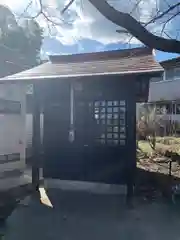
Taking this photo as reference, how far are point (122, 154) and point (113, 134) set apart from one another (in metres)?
0.59

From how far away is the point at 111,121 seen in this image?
9812 mm

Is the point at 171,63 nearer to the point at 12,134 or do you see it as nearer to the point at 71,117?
the point at 71,117

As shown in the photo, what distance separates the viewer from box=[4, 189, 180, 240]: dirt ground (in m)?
6.45

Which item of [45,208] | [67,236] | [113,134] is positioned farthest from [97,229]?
[113,134]

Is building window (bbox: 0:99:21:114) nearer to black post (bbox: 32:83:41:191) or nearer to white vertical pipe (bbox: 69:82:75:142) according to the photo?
black post (bbox: 32:83:41:191)

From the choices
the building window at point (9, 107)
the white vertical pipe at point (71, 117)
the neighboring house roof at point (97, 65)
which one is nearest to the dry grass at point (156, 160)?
the white vertical pipe at point (71, 117)

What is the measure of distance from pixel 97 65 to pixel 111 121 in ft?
5.52

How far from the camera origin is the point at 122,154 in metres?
9.61

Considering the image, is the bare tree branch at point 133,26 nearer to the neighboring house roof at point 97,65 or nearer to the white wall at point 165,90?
the neighboring house roof at point 97,65

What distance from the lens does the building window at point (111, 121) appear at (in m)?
9.62

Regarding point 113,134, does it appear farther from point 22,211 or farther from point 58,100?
point 22,211

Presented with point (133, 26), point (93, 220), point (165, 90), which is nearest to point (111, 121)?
point (93, 220)

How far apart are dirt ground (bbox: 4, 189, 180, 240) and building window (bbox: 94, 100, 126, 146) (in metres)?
1.52

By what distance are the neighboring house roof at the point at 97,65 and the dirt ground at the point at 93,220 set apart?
10.1ft
